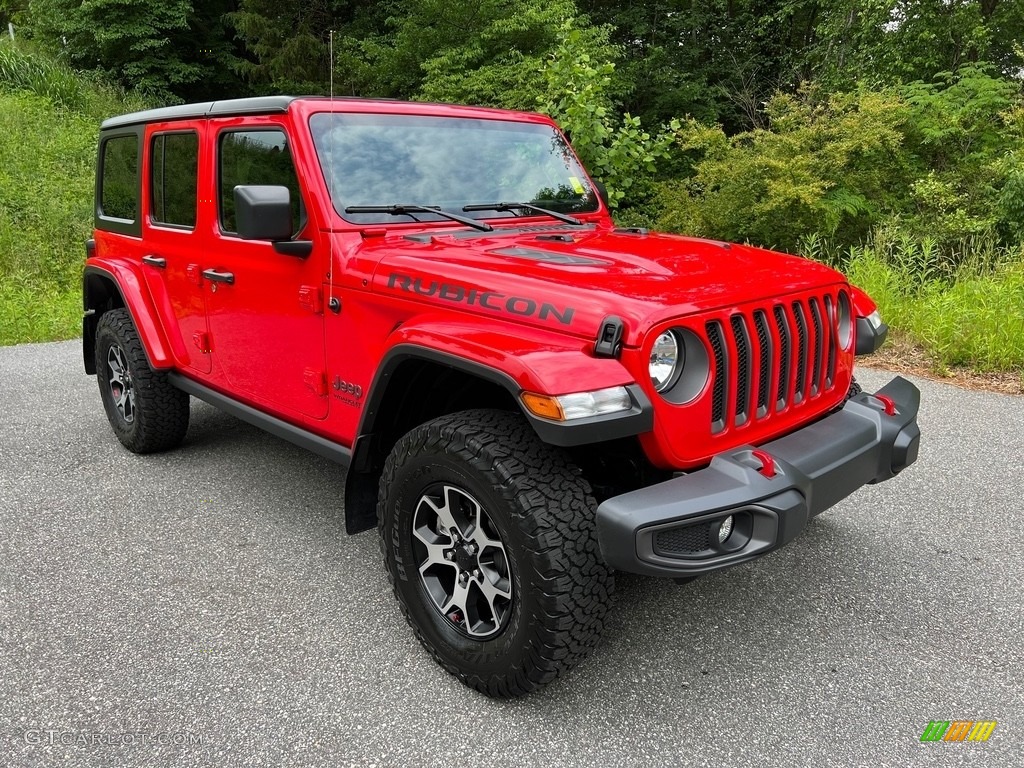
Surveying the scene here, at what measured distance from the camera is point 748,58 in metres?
18.0

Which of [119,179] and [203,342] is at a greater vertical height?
[119,179]

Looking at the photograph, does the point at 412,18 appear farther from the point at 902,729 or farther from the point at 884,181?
the point at 902,729

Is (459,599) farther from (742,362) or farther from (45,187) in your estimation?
(45,187)

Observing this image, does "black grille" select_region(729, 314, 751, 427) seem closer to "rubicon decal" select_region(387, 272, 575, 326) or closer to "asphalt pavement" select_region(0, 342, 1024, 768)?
"rubicon decal" select_region(387, 272, 575, 326)

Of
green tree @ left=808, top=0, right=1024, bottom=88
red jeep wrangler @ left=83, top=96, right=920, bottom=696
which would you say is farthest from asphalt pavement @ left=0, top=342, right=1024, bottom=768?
green tree @ left=808, top=0, right=1024, bottom=88

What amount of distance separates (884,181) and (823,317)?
808 centimetres

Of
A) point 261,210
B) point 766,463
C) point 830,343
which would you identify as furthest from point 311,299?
point 830,343

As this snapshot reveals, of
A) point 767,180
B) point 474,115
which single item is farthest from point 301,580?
point 767,180

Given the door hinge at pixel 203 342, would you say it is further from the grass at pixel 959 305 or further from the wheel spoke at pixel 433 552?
the grass at pixel 959 305

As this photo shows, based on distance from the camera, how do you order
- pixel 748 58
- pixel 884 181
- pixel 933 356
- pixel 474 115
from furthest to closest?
pixel 748 58, pixel 884 181, pixel 933 356, pixel 474 115

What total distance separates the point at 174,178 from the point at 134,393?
1.24 metres

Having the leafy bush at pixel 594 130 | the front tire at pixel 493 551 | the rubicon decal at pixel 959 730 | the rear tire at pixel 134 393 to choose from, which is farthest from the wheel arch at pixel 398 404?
the leafy bush at pixel 594 130

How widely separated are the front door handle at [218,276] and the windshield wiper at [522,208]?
43.3 inches

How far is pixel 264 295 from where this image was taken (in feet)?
10.8
